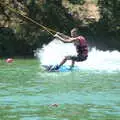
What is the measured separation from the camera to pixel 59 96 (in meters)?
17.3

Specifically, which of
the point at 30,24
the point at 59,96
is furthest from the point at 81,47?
the point at 30,24

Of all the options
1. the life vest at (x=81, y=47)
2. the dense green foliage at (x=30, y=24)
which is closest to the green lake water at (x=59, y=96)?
the life vest at (x=81, y=47)

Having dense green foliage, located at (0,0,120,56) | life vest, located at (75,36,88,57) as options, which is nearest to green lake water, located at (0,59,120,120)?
life vest, located at (75,36,88,57)

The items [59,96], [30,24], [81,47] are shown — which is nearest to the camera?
[59,96]

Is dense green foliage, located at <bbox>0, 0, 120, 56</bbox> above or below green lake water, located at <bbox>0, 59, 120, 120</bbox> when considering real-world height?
below

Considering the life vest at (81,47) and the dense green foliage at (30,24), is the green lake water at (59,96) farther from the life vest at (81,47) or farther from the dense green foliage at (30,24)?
the dense green foliage at (30,24)

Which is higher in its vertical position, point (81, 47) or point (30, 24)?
point (81, 47)

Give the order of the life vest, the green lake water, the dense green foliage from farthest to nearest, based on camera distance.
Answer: the dense green foliage < the life vest < the green lake water

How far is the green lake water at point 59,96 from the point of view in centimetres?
1412

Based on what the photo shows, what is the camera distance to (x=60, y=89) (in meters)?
19.1

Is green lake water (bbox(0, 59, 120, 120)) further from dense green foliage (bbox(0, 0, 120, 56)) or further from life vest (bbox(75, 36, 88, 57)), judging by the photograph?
dense green foliage (bbox(0, 0, 120, 56))

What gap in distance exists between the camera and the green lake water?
14.1 metres

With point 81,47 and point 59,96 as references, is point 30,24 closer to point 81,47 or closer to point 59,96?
point 81,47

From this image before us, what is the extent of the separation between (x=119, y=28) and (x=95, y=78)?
103 ft
